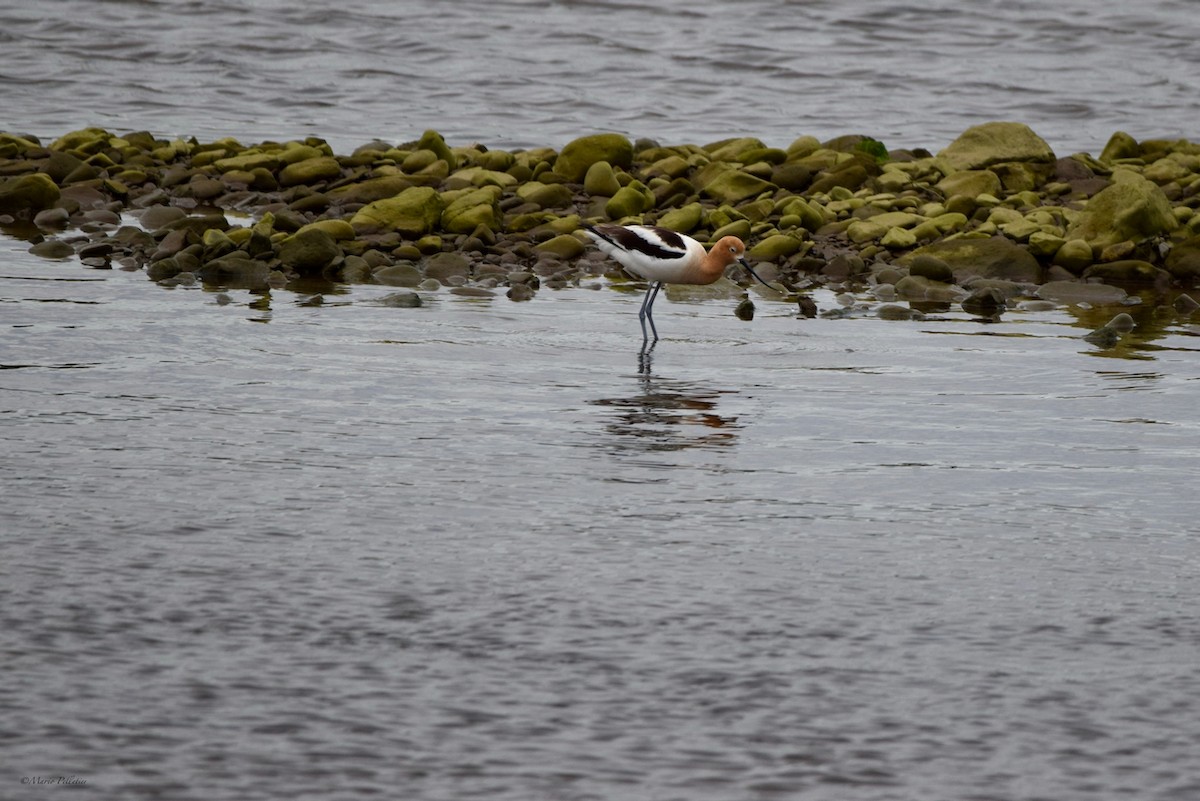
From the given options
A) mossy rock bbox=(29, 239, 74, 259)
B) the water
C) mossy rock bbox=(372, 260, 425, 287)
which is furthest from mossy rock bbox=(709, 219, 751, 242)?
mossy rock bbox=(29, 239, 74, 259)

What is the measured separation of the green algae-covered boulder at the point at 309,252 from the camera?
54.5 ft

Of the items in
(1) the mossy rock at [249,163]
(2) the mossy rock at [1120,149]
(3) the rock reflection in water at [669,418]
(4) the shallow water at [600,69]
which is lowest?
(3) the rock reflection in water at [669,418]

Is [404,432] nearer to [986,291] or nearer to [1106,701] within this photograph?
[1106,701]

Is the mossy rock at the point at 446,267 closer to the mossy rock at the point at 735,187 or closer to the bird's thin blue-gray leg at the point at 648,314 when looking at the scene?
the bird's thin blue-gray leg at the point at 648,314

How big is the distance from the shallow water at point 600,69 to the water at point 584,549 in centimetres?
1290

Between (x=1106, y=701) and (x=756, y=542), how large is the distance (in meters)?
2.17

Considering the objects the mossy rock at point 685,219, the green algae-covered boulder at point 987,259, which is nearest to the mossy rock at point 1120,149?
the green algae-covered boulder at point 987,259

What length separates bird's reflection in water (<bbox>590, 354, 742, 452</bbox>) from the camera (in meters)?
9.98

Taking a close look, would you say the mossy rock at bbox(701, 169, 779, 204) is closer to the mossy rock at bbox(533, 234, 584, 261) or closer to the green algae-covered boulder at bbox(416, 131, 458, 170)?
the mossy rock at bbox(533, 234, 584, 261)

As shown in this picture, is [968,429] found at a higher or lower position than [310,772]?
higher

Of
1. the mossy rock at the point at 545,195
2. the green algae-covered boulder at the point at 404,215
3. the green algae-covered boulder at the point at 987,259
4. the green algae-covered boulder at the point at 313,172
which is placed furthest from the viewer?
the green algae-covered boulder at the point at 313,172

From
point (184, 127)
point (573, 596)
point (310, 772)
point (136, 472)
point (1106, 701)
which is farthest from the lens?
point (184, 127)

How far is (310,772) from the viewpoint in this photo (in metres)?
5.28

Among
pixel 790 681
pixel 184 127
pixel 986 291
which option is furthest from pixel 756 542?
pixel 184 127
